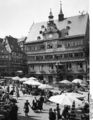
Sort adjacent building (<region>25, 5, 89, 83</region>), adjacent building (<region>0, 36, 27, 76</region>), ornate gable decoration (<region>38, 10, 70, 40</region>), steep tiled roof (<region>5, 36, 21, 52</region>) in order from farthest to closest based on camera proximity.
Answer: adjacent building (<region>0, 36, 27, 76</region>) → steep tiled roof (<region>5, 36, 21, 52</region>) → ornate gable decoration (<region>38, 10, 70, 40</region>) → adjacent building (<region>25, 5, 89, 83</region>)

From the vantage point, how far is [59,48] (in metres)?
33.7

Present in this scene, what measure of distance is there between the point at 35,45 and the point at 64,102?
88.5 feet

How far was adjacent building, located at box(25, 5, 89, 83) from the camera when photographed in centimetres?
3120

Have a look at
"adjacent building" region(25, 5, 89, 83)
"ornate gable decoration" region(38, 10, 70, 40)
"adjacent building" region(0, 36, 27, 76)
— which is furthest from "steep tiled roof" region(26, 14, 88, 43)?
"adjacent building" region(0, 36, 27, 76)

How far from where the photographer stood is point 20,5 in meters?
10.9

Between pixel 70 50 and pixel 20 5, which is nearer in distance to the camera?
pixel 20 5

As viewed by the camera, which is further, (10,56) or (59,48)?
(10,56)

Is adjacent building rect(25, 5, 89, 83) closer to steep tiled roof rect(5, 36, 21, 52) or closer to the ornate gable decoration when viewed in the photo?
the ornate gable decoration

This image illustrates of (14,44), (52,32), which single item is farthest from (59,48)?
(14,44)

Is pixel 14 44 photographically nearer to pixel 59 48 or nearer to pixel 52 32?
pixel 52 32

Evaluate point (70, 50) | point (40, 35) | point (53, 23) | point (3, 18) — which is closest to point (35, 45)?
point (40, 35)

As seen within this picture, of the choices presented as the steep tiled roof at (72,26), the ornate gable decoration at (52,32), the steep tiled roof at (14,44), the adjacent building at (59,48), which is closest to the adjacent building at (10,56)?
the steep tiled roof at (14,44)

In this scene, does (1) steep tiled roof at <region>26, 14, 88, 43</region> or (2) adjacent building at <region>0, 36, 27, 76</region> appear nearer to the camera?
(1) steep tiled roof at <region>26, 14, 88, 43</region>

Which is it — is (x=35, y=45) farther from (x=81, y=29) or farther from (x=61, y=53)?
(x=81, y=29)
